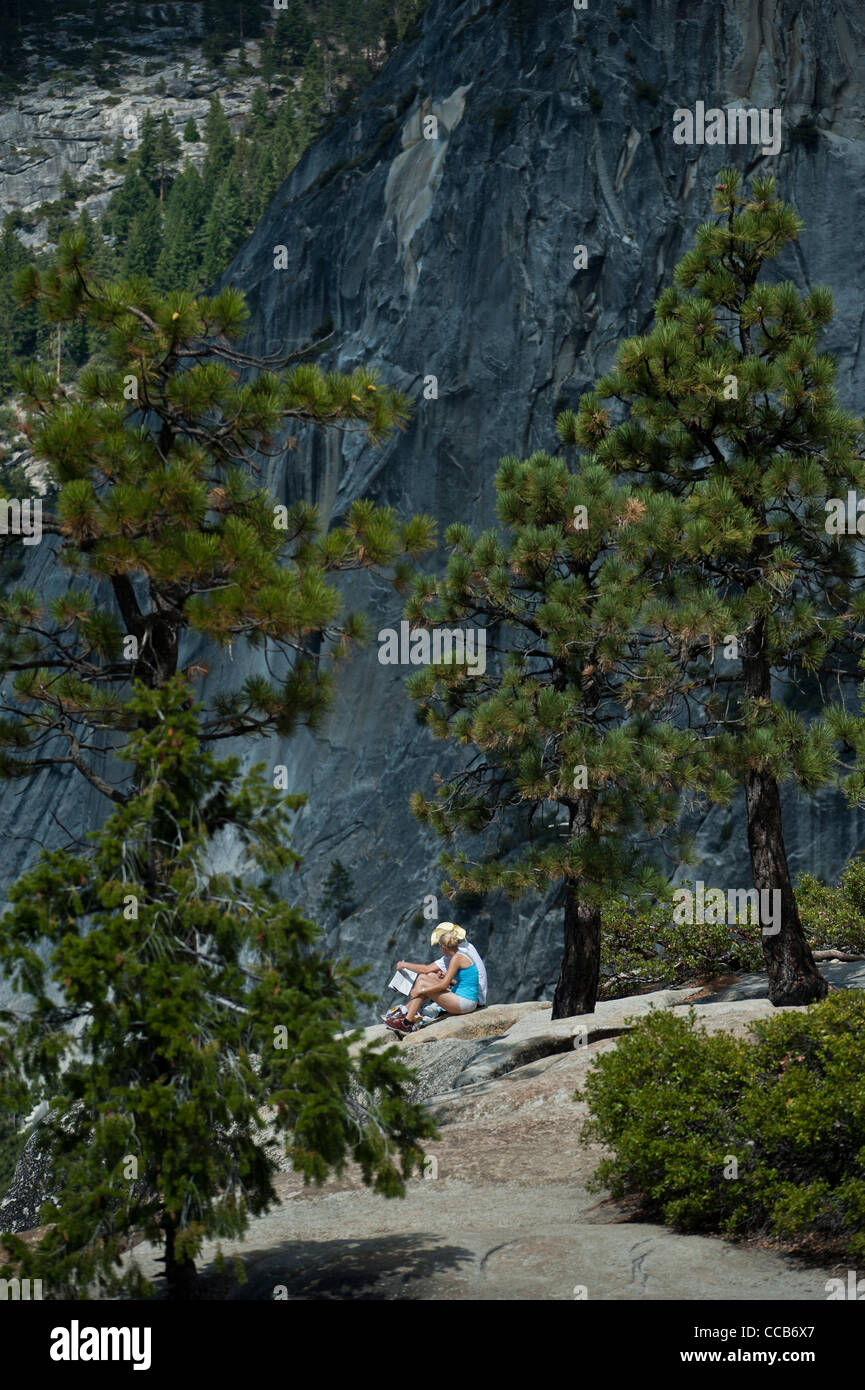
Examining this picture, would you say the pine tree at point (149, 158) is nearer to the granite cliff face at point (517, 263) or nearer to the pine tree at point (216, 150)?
the pine tree at point (216, 150)

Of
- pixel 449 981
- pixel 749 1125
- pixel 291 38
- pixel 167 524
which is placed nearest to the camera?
pixel 749 1125

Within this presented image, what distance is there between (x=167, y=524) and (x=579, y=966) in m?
7.95

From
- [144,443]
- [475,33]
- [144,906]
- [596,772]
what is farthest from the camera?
[475,33]

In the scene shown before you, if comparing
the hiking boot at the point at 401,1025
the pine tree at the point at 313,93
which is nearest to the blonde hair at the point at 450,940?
the hiking boot at the point at 401,1025

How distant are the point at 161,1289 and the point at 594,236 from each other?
48327 millimetres

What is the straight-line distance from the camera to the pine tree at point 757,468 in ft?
40.4

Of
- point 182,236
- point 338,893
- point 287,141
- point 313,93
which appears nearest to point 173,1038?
point 338,893

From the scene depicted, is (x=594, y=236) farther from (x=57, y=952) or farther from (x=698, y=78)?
(x=57, y=952)

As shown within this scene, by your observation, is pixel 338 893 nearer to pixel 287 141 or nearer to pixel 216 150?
pixel 287 141

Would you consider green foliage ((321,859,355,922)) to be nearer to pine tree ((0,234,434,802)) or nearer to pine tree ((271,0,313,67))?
pine tree ((0,234,434,802))

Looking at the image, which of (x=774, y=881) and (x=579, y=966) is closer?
(x=774, y=881)

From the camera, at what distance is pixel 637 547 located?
12.5m

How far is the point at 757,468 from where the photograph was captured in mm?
12570
